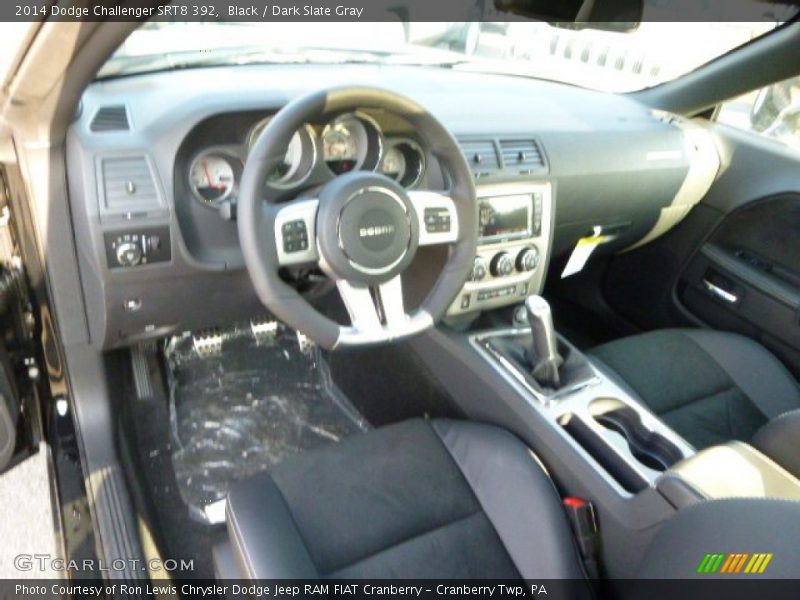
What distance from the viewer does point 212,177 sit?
5.03 ft

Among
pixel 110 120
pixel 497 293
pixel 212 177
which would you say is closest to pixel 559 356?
pixel 497 293

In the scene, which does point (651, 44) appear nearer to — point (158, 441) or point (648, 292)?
point (648, 292)

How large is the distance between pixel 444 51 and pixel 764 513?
1.82 m

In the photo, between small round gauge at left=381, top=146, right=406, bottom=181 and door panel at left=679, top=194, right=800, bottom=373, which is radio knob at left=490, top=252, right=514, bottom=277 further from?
door panel at left=679, top=194, right=800, bottom=373

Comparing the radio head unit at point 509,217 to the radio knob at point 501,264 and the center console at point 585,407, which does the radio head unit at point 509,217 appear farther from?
the center console at point 585,407

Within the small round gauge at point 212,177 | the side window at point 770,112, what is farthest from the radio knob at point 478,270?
the side window at point 770,112

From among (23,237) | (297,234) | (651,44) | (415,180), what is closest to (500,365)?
(415,180)

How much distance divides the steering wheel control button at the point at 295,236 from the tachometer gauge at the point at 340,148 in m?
0.29

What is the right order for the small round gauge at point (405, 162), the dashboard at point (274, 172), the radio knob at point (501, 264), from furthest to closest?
the radio knob at point (501, 264)
the small round gauge at point (405, 162)
the dashboard at point (274, 172)

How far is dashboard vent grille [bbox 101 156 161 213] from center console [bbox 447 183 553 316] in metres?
0.77

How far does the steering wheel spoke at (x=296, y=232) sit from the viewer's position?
1250 millimetres

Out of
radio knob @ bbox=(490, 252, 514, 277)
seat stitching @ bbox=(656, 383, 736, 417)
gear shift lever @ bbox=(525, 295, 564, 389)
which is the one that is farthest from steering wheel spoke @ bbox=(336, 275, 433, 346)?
seat stitching @ bbox=(656, 383, 736, 417)

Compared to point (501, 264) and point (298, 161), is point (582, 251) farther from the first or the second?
point (298, 161)

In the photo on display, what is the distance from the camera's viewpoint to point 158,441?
2055 millimetres
